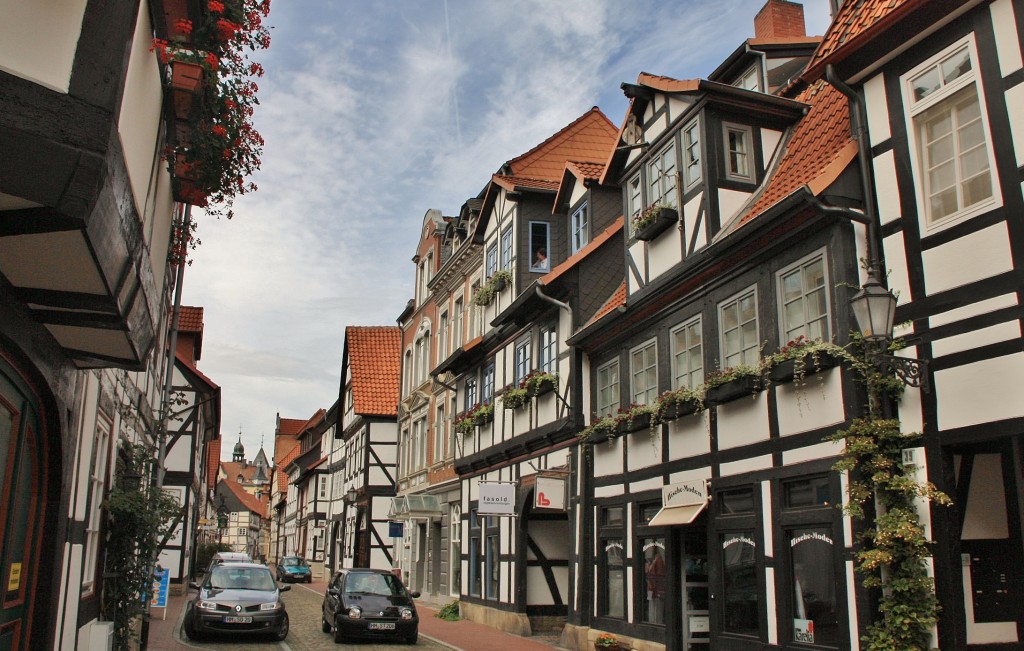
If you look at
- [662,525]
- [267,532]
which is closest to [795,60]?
[662,525]

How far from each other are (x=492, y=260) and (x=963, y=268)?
16.7 meters

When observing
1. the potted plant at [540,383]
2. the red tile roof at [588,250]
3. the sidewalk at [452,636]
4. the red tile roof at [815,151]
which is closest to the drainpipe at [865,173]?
the red tile roof at [815,151]

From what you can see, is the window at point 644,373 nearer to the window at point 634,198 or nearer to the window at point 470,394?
the window at point 634,198

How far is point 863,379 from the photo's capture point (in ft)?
32.2

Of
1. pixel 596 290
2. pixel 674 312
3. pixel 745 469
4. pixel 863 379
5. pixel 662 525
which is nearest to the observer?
pixel 863 379

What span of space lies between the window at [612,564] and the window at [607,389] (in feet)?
6.12

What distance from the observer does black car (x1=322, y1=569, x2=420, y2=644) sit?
59.4 ft

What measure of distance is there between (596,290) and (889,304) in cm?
1029

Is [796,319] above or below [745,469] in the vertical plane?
above

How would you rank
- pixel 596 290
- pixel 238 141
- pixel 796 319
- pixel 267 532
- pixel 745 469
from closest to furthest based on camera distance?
pixel 238 141 → pixel 796 319 → pixel 745 469 → pixel 596 290 → pixel 267 532

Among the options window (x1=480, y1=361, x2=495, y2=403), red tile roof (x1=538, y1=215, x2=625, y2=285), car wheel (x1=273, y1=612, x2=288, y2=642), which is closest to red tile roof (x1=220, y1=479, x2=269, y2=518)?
window (x1=480, y1=361, x2=495, y2=403)

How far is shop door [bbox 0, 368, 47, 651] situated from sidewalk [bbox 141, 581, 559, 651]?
951cm

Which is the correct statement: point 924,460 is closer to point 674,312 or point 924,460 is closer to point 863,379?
point 863,379

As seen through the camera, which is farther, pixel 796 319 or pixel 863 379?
pixel 796 319
